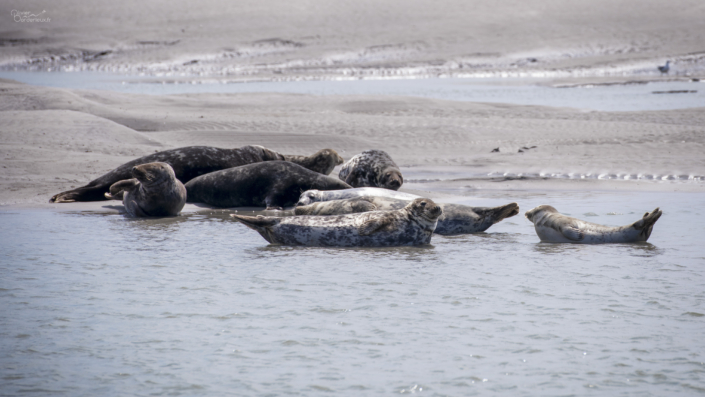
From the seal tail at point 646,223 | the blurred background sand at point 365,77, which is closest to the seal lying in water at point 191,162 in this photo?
the blurred background sand at point 365,77

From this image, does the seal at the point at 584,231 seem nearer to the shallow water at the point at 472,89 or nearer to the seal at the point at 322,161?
the seal at the point at 322,161

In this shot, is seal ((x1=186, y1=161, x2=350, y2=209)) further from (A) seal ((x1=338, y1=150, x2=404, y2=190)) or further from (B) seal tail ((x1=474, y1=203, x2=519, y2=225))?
(B) seal tail ((x1=474, y1=203, x2=519, y2=225))

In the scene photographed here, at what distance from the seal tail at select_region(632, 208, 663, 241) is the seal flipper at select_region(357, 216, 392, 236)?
1.97 metres

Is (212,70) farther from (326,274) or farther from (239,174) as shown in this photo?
(326,274)

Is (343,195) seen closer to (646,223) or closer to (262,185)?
(262,185)

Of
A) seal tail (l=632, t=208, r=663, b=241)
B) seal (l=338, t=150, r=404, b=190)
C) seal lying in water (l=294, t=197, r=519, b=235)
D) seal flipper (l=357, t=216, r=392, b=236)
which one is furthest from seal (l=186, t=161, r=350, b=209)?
seal tail (l=632, t=208, r=663, b=241)

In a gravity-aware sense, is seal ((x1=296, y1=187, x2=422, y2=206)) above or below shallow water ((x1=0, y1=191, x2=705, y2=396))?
above

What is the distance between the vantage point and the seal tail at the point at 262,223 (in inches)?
244

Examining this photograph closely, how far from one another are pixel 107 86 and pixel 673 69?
22.5 meters

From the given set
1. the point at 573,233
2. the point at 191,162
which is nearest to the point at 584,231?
the point at 573,233

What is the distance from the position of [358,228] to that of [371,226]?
105mm

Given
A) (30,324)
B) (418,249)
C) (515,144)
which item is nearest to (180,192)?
(418,249)

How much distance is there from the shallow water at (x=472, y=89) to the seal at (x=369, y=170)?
35.6 feet

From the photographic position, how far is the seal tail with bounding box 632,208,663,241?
19.7 ft
